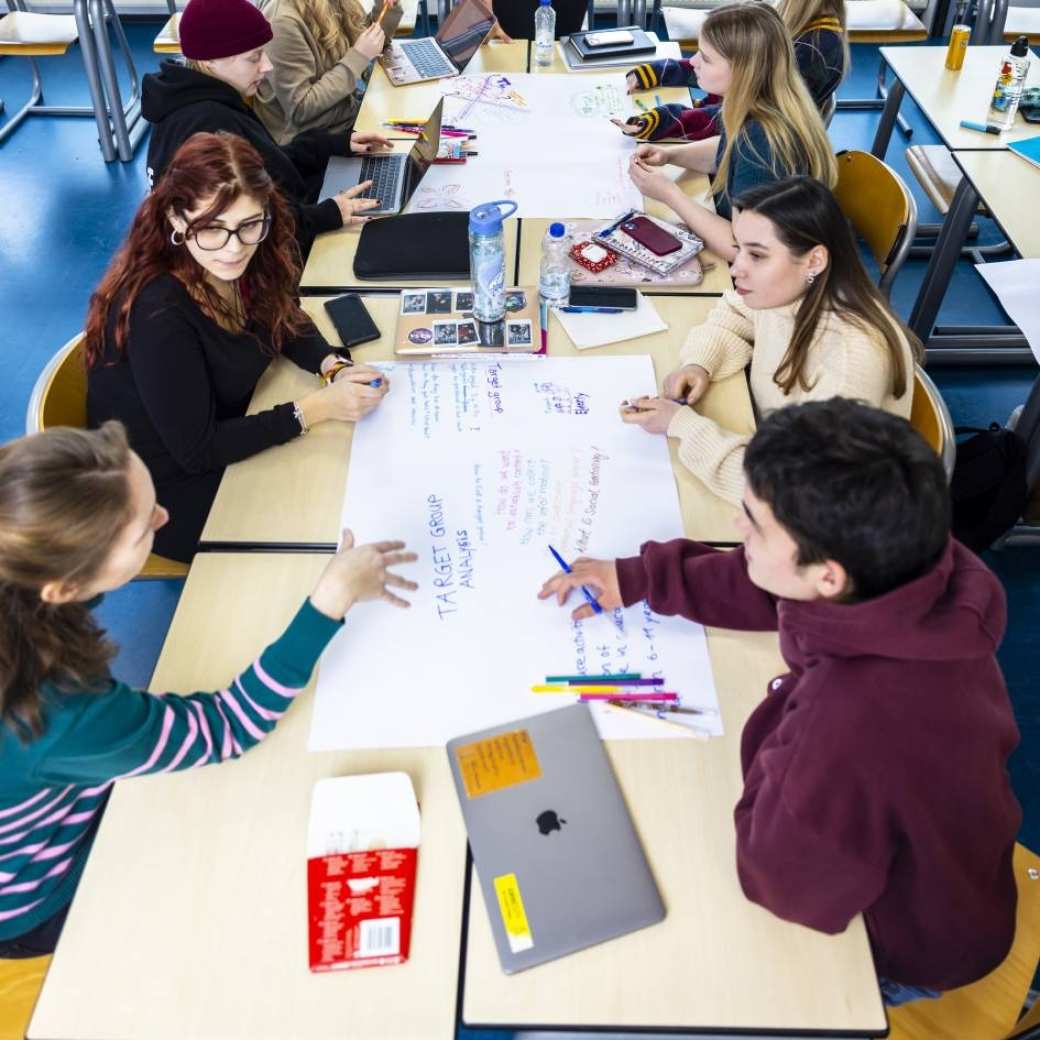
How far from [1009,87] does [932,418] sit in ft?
6.00

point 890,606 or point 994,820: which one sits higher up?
point 890,606

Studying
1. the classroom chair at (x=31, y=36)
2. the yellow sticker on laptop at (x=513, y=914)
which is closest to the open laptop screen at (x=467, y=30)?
the classroom chair at (x=31, y=36)

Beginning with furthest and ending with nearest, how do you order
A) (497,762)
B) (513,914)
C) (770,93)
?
(770,93), (497,762), (513,914)

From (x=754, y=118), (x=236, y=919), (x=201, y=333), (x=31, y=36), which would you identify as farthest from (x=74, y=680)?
(x=31, y=36)

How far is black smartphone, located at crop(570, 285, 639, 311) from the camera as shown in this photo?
79.6 inches

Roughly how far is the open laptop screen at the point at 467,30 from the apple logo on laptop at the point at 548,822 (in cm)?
269

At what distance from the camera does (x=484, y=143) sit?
267 centimetres

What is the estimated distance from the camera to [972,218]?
2887mm

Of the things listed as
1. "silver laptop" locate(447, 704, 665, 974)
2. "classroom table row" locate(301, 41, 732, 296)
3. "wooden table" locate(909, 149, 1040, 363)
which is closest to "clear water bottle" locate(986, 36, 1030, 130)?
"wooden table" locate(909, 149, 1040, 363)

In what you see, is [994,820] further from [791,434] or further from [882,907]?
[791,434]

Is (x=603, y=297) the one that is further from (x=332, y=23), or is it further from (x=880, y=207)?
(x=332, y=23)

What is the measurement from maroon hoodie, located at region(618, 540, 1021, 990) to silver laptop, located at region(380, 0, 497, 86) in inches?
102

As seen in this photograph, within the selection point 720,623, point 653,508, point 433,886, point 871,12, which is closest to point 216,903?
point 433,886

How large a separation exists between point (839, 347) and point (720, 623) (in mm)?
595
